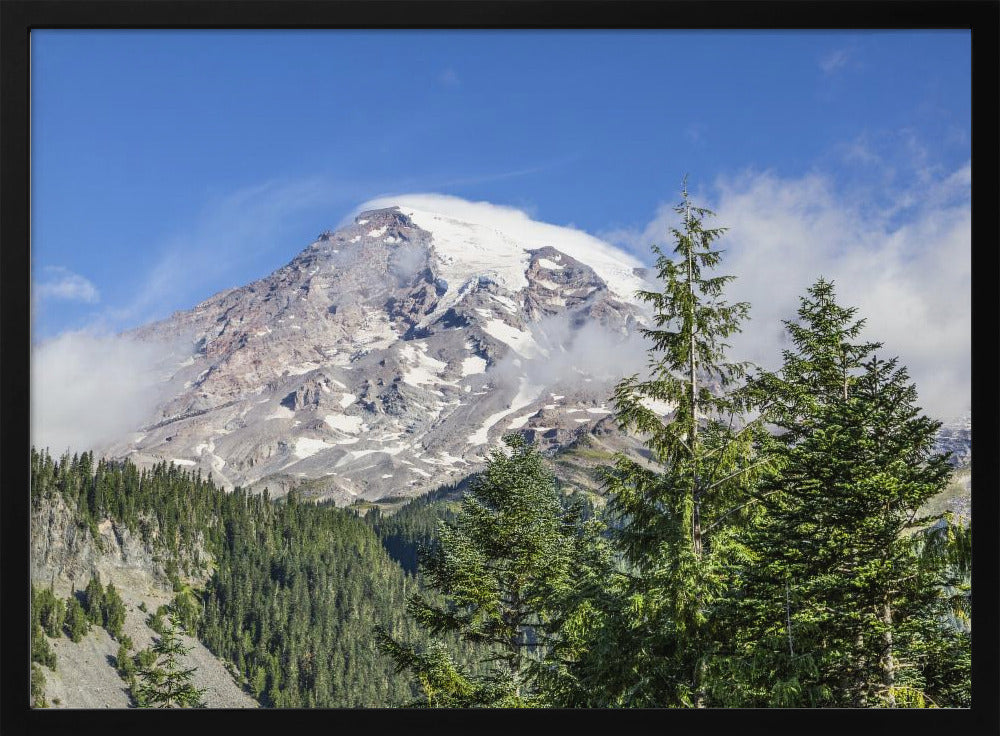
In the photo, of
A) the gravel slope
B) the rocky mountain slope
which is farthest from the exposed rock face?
the rocky mountain slope

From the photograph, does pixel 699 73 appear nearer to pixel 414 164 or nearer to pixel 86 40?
pixel 86 40

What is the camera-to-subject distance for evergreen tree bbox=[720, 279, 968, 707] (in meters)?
4.75

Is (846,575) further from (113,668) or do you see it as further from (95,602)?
(95,602)

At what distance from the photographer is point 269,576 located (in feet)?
207

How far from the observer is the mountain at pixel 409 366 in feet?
457

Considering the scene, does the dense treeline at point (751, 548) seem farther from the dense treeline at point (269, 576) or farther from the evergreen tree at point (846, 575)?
the dense treeline at point (269, 576)

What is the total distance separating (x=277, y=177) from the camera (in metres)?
4.76

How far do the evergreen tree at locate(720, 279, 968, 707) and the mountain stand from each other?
111248 mm

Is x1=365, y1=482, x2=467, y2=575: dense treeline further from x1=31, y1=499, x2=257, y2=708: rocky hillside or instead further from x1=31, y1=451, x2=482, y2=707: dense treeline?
x1=31, y1=499, x2=257, y2=708: rocky hillside

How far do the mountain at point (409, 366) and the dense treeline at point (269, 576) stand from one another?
57502 mm

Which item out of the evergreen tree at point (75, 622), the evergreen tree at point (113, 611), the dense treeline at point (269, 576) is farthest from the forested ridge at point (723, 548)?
the evergreen tree at point (113, 611)
